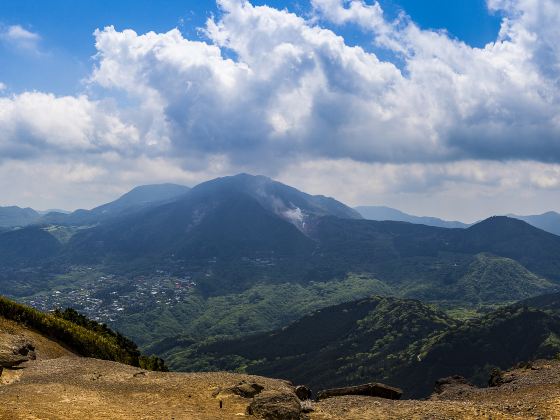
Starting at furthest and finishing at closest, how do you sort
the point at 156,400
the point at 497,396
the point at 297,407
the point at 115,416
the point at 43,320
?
the point at 43,320 < the point at 497,396 < the point at 156,400 < the point at 297,407 < the point at 115,416

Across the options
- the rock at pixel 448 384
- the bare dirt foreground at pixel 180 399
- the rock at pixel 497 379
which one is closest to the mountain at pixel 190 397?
the bare dirt foreground at pixel 180 399

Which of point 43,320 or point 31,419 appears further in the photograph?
point 43,320

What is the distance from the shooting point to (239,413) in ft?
109

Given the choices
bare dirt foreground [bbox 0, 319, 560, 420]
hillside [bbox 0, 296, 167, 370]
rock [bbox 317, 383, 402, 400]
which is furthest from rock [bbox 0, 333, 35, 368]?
rock [bbox 317, 383, 402, 400]

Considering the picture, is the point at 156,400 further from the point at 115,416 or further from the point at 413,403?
the point at 413,403

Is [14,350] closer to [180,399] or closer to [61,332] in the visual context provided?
[61,332]

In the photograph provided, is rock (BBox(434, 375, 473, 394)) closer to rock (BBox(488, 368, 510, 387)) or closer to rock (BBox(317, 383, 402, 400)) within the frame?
rock (BBox(488, 368, 510, 387))

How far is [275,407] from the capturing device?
32.2 metres

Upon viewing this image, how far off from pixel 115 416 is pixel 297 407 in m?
12.6

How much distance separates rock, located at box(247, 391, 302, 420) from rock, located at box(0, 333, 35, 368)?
26336mm

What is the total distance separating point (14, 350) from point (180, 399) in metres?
25.7

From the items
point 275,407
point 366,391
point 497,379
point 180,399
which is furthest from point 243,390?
point 497,379

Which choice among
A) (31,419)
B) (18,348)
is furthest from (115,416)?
(18,348)

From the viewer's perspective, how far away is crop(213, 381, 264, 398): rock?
37.3 meters
